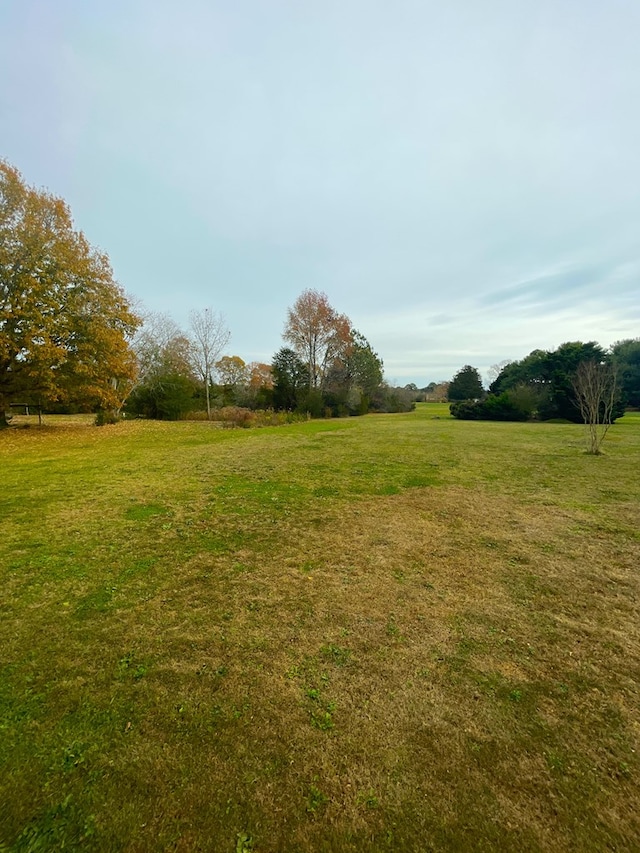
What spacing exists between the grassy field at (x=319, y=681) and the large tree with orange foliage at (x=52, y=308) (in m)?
9.51

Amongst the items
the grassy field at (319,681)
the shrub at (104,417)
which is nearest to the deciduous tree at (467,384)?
the shrub at (104,417)

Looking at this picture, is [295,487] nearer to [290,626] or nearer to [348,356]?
[290,626]

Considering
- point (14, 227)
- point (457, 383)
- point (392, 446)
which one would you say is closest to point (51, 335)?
point (14, 227)


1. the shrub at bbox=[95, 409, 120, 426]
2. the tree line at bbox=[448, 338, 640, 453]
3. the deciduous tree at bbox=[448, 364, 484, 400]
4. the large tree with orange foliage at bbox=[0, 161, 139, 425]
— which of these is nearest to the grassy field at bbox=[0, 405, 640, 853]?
the large tree with orange foliage at bbox=[0, 161, 139, 425]

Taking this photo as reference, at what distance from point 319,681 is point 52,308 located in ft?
46.1

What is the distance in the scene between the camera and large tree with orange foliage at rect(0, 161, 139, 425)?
36.7 feet

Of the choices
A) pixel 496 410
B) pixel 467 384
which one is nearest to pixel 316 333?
pixel 496 410

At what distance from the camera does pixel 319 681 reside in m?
1.92

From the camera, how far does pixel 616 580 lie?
2982mm

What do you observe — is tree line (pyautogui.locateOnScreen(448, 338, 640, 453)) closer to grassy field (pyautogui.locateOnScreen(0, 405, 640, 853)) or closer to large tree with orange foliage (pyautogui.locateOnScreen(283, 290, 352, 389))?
large tree with orange foliage (pyautogui.locateOnScreen(283, 290, 352, 389))

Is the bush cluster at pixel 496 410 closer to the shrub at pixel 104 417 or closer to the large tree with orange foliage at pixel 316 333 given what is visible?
the large tree with orange foliage at pixel 316 333

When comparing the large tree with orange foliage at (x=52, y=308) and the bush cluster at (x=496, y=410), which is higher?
the large tree with orange foliage at (x=52, y=308)

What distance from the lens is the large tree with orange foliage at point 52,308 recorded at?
36.7 feet

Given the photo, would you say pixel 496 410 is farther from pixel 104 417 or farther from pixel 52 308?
pixel 52 308
